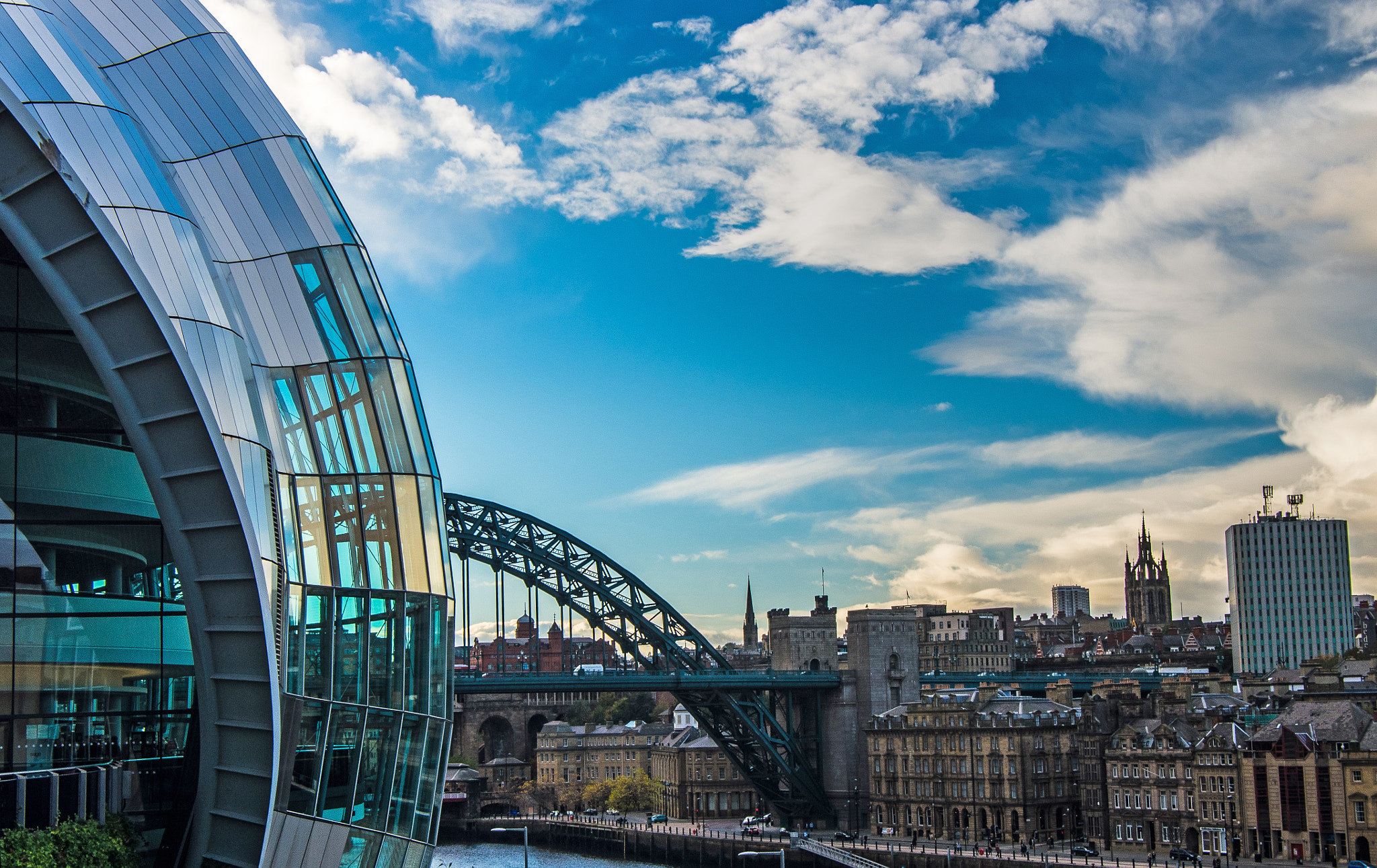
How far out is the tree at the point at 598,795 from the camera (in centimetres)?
10969

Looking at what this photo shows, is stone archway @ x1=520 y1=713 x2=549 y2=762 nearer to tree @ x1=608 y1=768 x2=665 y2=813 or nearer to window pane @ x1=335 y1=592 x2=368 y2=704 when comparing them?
tree @ x1=608 y1=768 x2=665 y2=813

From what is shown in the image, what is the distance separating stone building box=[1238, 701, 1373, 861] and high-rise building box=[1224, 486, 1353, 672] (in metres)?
123

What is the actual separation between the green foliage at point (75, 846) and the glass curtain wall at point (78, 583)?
1310mm

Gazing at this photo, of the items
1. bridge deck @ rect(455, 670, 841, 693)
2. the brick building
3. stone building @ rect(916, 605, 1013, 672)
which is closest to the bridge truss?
bridge deck @ rect(455, 670, 841, 693)

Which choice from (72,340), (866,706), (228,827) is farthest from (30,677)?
(866,706)

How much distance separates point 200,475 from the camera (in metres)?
21.3

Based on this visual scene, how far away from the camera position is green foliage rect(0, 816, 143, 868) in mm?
19234

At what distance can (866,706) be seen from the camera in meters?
87.1

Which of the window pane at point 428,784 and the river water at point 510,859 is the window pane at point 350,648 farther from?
the river water at point 510,859

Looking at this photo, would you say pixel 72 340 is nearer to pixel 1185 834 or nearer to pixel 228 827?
pixel 228 827

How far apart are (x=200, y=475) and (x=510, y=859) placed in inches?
2770

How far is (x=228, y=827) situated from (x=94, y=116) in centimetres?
1079

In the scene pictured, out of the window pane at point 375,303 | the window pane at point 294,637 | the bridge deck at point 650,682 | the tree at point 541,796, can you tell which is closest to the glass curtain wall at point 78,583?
the window pane at point 294,637

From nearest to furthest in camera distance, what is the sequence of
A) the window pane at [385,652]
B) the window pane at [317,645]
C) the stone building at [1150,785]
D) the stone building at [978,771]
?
the window pane at [317,645]
the window pane at [385,652]
the stone building at [1150,785]
the stone building at [978,771]
